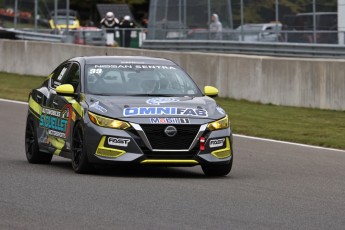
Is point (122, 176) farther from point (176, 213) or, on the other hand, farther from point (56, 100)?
point (176, 213)

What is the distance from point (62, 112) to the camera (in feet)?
43.5

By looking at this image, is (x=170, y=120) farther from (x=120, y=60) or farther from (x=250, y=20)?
(x=250, y=20)

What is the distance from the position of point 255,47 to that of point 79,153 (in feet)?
64.5

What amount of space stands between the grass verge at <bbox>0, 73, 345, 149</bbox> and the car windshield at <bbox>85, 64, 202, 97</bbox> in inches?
184

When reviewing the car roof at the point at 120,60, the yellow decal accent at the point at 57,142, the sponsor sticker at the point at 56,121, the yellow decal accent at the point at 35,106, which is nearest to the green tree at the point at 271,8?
the yellow decal accent at the point at 35,106

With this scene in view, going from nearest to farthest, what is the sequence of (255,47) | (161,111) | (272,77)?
(161,111) < (272,77) < (255,47)

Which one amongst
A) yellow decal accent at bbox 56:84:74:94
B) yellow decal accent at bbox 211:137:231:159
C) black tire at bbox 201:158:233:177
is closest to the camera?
yellow decal accent at bbox 211:137:231:159

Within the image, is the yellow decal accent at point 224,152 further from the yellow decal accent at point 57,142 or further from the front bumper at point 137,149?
the yellow decal accent at point 57,142

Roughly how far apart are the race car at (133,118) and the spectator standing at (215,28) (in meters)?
18.6

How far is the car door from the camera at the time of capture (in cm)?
1299

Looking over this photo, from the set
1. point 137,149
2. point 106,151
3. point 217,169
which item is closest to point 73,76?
point 106,151

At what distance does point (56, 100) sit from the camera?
535 inches

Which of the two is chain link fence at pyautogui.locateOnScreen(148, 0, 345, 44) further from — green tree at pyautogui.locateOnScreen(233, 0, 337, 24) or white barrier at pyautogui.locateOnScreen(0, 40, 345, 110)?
white barrier at pyautogui.locateOnScreen(0, 40, 345, 110)

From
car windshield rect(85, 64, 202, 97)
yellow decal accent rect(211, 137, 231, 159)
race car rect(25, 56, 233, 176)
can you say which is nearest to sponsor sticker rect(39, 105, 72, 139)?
race car rect(25, 56, 233, 176)
